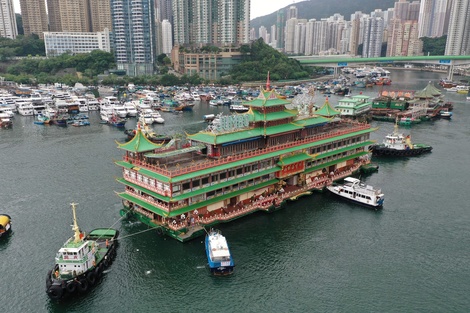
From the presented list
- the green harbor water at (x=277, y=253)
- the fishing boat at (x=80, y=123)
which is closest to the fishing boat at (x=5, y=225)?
the green harbor water at (x=277, y=253)

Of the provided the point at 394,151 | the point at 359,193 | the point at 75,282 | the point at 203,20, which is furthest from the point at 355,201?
the point at 203,20

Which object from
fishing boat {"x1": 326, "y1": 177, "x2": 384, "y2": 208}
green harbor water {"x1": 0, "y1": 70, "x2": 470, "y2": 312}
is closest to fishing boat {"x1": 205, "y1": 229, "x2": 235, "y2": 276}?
green harbor water {"x1": 0, "y1": 70, "x2": 470, "y2": 312}

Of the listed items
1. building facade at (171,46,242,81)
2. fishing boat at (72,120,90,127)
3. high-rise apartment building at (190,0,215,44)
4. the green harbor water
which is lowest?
the green harbor water

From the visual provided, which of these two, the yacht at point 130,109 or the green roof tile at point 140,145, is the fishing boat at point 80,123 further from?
the green roof tile at point 140,145

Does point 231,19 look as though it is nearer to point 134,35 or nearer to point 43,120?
point 134,35

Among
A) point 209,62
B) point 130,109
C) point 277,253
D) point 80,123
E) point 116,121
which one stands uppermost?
point 209,62

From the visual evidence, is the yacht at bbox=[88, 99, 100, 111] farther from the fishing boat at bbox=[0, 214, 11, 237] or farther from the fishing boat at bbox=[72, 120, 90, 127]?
the fishing boat at bbox=[0, 214, 11, 237]

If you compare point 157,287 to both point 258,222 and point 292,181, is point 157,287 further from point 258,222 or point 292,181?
point 292,181
